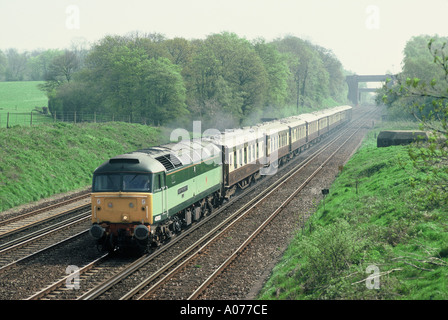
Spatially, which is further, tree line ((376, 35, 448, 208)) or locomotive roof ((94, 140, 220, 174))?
locomotive roof ((94, 140, 220, 174))

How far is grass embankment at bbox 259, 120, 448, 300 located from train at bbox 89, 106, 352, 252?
185 inches

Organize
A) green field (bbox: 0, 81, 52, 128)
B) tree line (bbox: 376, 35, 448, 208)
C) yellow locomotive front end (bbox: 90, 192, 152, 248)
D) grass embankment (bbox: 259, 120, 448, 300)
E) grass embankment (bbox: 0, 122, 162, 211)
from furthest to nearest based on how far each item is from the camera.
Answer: green field (bbox: 0, 81, 52, 128)
grass embankment (bbox: 0, 122, 162, 211)
yellow locomotive front end (bbox: 90, 192, 152, 248)
grass embankment (bbox: 259, 120, 448, 300)
tree line (bbox: 376, 35, 448, 208)

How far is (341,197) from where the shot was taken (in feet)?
80.9

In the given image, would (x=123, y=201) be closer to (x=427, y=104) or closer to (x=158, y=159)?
(x=158, y=159)

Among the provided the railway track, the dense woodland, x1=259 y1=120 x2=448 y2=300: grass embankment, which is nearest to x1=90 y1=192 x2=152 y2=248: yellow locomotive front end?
the railway track

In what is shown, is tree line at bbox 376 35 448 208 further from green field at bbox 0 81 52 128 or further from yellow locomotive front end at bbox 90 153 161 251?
green field at bbox 0 81 52 128

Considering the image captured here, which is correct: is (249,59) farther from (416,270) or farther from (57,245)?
(416,270)

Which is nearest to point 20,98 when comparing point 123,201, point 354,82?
point 123,201

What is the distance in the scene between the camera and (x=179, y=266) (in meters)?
15.9

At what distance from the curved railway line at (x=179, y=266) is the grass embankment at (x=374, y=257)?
1979mm

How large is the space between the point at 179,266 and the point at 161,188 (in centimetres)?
298

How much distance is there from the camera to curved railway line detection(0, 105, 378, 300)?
540 inches

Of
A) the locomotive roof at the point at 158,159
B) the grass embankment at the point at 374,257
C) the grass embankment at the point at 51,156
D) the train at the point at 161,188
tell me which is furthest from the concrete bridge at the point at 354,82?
the grass embankment at the point at 374,257
